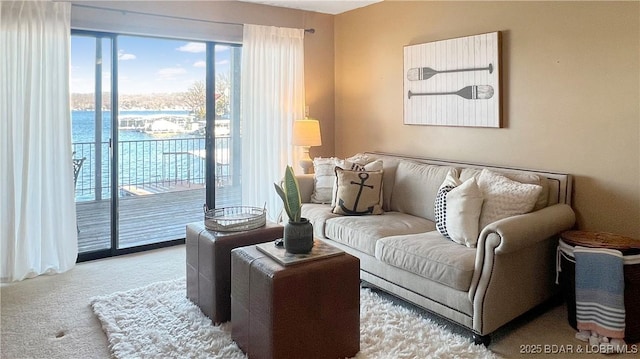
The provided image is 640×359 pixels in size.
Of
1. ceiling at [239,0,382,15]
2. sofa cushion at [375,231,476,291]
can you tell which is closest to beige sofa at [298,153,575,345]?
sofa cushion at [375,231,476,291]

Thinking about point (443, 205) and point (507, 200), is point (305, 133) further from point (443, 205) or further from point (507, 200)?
point (507, 200)

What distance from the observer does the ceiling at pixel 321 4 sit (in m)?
4.58

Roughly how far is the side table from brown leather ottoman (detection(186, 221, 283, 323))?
172 cm

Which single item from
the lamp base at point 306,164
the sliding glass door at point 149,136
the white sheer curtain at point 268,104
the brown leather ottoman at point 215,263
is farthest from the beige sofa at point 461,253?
the sliding glass door at point 149,136

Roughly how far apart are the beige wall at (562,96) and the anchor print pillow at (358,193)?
0.76 metres

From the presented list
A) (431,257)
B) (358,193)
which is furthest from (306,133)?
(431,257)

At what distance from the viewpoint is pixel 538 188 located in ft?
9.62

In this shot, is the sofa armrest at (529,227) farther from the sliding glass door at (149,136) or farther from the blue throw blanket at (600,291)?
the sliding glass door at (149,136)

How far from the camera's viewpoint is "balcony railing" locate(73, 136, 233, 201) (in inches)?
164

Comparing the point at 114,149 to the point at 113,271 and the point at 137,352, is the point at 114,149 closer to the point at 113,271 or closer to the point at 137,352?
the point at 113,271

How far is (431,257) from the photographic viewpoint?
272cm

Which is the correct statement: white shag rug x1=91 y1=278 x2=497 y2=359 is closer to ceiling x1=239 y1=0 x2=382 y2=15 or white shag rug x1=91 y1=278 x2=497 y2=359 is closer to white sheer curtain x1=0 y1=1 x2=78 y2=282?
white sheer curtain x1=0 y1=1 x2=78 y2=282

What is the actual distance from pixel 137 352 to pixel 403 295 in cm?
156

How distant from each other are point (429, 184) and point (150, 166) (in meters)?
3.00
